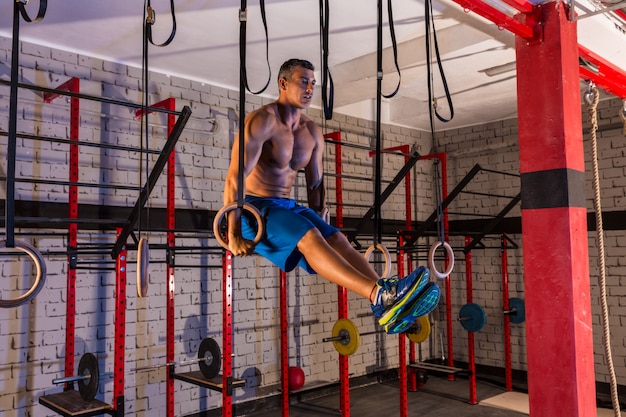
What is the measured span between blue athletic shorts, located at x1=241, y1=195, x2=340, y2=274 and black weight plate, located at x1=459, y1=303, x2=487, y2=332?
4.44 metres

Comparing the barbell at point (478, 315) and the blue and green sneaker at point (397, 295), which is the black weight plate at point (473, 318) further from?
the blue and green sneaker at point (397, 295)

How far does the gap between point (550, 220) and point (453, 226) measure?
184 inches

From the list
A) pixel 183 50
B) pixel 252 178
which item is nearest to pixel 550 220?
pixel 252 178

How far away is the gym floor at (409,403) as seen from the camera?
5.73 m

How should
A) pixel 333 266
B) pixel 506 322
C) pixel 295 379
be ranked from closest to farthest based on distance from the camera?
pixel 333 266 < pixel 295 379 < pixel 506 322

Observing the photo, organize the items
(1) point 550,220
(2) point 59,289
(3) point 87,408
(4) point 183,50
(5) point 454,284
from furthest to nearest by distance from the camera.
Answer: (5) point 454,284, (4) point 183,50, (2) point 59,289, (3) point 87,408, (1) point 550,220

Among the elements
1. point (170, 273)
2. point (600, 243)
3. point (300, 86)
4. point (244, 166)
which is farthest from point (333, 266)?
point (170, 273)

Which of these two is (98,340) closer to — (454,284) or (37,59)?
(37,59)

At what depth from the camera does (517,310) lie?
6734 mm

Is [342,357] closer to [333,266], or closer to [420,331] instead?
[420,331]

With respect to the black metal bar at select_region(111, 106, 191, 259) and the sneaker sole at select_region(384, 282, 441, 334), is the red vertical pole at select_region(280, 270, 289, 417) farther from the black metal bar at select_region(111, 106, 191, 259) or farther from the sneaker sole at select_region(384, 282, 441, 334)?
the sneaker sole at select_region(384, 282, 441, 334)

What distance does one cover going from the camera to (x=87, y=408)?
351 centimetres

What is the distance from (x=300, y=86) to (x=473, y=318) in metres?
4.66

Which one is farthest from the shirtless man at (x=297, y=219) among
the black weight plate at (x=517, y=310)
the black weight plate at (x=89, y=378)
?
the black weight plate at (x=517, y=310)
